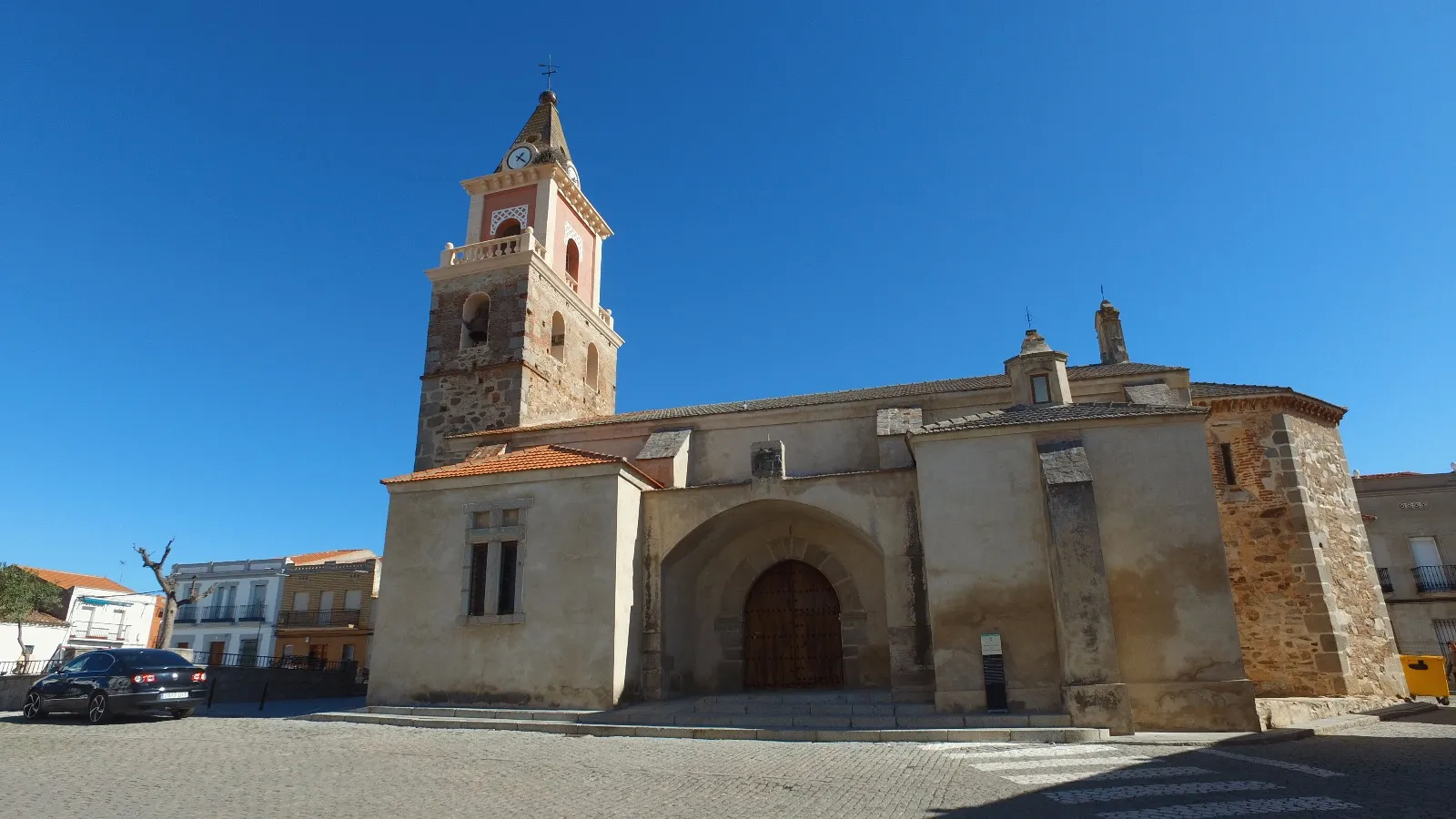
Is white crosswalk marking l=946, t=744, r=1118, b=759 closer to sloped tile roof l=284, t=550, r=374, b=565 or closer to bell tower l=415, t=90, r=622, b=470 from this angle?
bell tower l=415, t=90, r=622, b=470

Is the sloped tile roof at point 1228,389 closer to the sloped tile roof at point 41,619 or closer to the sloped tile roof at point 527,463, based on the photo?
the sloped tile roof at point 527,463

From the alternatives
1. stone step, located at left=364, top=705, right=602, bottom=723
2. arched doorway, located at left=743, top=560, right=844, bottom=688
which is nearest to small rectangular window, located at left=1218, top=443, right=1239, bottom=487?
arched doorway, located at left=743, top=560, right=844, bottom=688

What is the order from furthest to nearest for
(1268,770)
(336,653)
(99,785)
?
(336,653) → (1268,770) → (99,785)

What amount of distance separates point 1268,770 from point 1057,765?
1725mm

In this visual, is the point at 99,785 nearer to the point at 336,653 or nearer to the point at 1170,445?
the point at 1170,445

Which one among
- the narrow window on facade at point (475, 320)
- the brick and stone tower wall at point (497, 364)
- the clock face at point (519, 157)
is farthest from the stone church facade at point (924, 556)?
the clock face at point (519, 157)

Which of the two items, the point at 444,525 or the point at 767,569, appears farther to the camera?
the point at 767,569

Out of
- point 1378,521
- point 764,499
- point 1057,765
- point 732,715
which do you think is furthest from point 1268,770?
point 1378,521

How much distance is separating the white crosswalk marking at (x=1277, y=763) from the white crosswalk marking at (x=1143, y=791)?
0.84 m

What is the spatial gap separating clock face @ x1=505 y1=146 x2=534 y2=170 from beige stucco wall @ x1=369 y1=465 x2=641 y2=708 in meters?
12.8

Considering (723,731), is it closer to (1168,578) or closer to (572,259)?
(1168,578)

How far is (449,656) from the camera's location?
1368 centimetres

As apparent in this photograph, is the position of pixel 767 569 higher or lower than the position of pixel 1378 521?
lower

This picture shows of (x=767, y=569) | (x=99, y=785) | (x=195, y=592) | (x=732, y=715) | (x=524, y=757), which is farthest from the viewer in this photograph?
(x=195, y=592)
